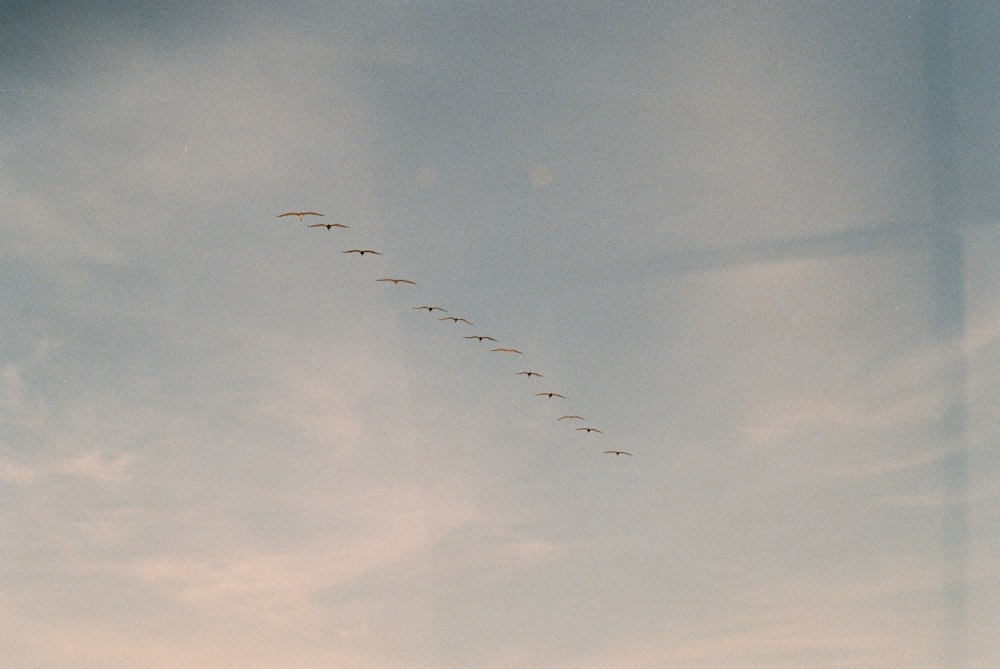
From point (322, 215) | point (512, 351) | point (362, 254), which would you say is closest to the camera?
point (322, 215)

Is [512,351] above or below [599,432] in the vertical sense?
above

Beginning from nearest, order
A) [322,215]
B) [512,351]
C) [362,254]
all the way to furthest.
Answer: [322,215], [362,254], [512,351]

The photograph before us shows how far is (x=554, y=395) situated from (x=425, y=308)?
28.9ft

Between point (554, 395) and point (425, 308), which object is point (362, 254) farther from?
point (554, 395)

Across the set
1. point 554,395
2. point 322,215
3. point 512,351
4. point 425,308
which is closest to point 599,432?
point 554,395

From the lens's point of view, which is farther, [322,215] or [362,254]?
[362,254]

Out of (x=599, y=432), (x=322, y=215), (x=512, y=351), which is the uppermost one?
(x=322, y=215)

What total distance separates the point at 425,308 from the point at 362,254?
13.9 ft

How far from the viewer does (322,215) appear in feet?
118

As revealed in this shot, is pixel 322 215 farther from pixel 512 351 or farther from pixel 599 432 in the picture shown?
pixel 599 432

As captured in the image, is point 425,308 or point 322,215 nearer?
point 322,215

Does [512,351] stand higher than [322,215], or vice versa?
[322,215]

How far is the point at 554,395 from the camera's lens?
4462 centimetres

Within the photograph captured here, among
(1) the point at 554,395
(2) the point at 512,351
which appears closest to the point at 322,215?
(2) the point at 512,351
